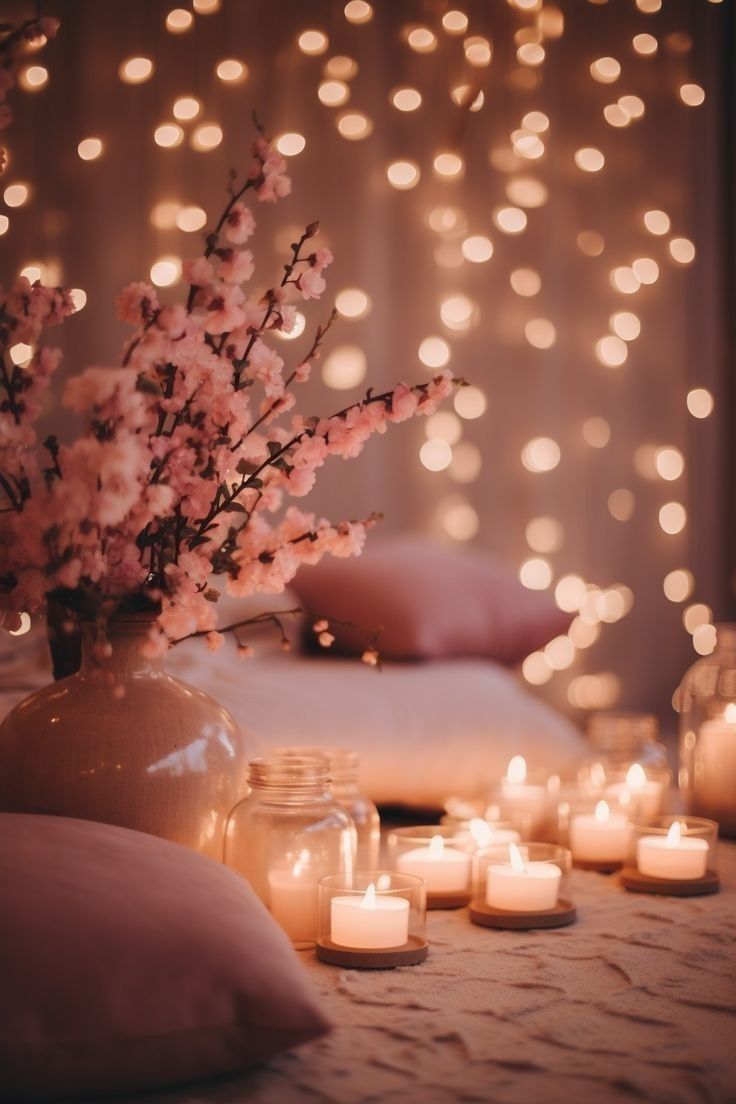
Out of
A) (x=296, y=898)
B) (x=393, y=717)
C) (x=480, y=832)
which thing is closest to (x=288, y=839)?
(x=296, y=898)

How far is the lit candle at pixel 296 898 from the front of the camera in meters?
1.10

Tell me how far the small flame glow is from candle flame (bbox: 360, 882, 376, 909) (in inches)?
19.7

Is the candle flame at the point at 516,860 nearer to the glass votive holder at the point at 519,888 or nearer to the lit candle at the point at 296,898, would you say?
the glass votive holder at the point at 519,888

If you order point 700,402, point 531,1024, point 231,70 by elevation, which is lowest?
point 531,1024

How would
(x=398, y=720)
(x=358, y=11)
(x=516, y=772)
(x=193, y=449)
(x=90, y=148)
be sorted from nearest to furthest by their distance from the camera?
(x=193, y=449) < (x=516, y=772) < (x=398, y=720) < (x=90, y=148) < (x=358, y=11)

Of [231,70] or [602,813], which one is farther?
[231,70]

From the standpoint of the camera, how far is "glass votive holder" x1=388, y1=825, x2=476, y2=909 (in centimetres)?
126

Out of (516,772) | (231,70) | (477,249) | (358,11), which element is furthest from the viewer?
(477,249)

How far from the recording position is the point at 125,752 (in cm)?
103

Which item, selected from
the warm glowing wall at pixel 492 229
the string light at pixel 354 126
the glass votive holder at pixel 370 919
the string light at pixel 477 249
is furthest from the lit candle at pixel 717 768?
the string light at pixel 354 126

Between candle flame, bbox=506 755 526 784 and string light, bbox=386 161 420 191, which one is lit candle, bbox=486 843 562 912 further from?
string light, bbox=386 161 420 191

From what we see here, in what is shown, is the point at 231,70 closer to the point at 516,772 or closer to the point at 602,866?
the point at 516,772

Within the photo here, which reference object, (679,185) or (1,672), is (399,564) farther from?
(679,185)

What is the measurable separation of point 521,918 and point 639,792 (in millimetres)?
458
